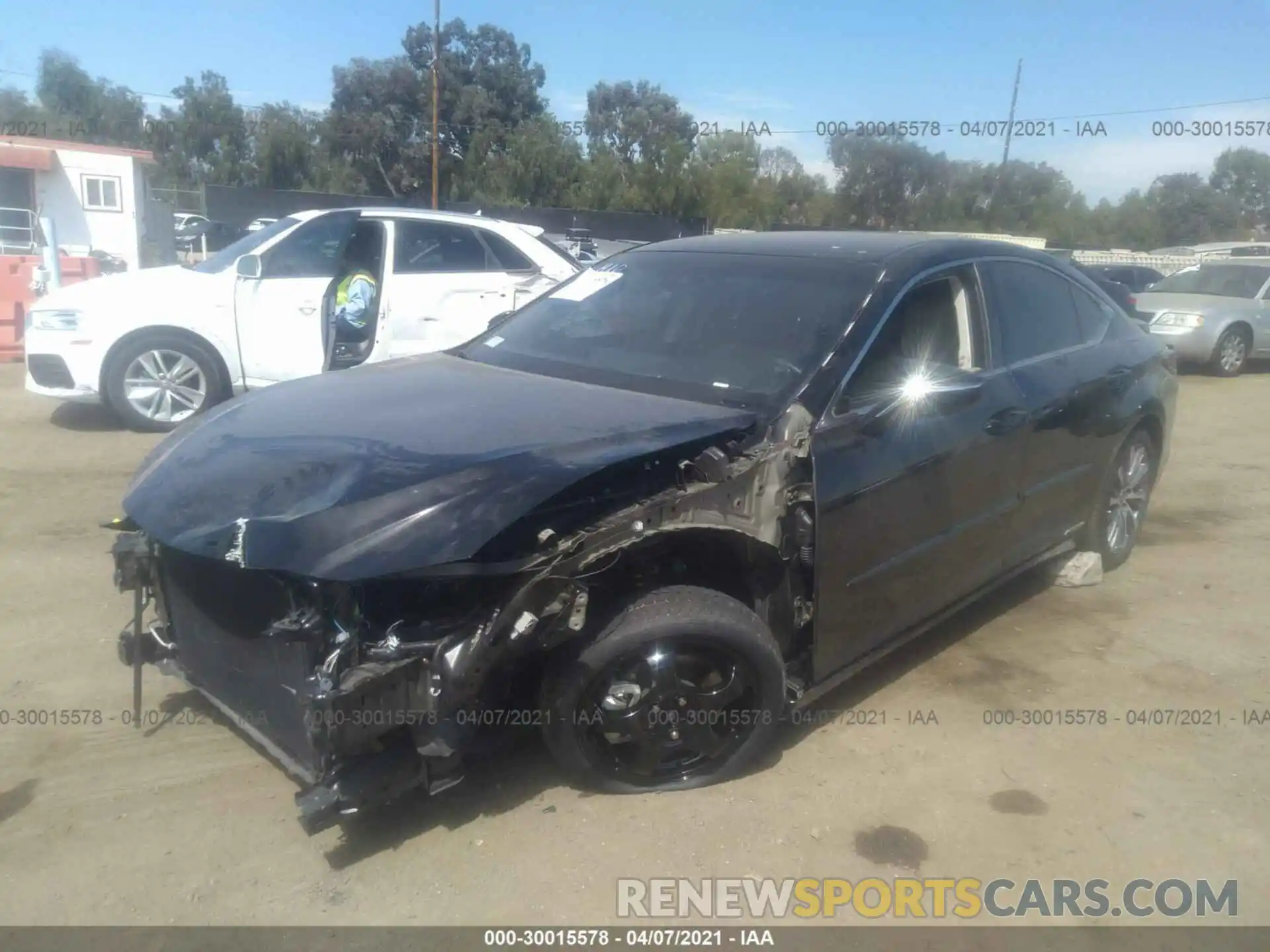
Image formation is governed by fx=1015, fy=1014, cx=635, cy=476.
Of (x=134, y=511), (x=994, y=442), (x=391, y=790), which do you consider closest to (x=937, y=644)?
(x=994, y=442)

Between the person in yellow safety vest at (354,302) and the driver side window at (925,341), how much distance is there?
485cm

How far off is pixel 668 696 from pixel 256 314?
5.68 m

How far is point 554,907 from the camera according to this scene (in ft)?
8.70

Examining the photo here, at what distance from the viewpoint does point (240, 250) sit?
25.5 feet

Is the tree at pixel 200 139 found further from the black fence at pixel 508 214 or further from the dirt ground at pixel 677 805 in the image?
the dirt ground at pixel 677 805

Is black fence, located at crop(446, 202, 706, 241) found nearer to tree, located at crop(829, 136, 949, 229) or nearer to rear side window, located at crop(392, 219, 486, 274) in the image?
tree, located at crop(829, 136, 949, 229)
